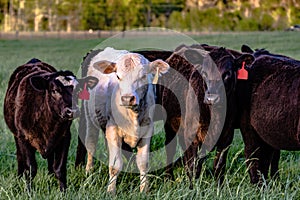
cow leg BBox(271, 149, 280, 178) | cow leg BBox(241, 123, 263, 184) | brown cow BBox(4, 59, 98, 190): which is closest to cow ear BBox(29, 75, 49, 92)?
brown cow BBox(4, 59, 98, 190)

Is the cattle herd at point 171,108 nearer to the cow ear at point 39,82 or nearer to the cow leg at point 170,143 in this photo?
the cow ear at point 39,82

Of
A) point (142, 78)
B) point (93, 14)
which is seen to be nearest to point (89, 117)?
point (142, 78)

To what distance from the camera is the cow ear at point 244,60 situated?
26.1 feet

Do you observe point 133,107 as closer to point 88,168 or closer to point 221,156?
point 221,156

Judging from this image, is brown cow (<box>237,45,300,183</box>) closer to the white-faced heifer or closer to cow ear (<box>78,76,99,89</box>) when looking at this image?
the white-faced heifer

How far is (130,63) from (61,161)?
125cm

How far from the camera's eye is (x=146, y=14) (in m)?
80.6

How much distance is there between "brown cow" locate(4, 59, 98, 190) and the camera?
24.6 ft

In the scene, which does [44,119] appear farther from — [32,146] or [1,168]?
[1,168]

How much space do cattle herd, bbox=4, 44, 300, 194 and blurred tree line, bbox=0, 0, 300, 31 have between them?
6163 centimetres

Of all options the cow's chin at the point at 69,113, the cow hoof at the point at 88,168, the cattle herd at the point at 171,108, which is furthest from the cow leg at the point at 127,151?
the cow's chin at the point at 69,113

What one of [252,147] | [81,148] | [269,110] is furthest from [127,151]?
[269,110]

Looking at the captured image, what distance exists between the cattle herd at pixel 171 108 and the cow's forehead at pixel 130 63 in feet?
0.04

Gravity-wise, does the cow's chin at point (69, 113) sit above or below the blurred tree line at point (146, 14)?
above
